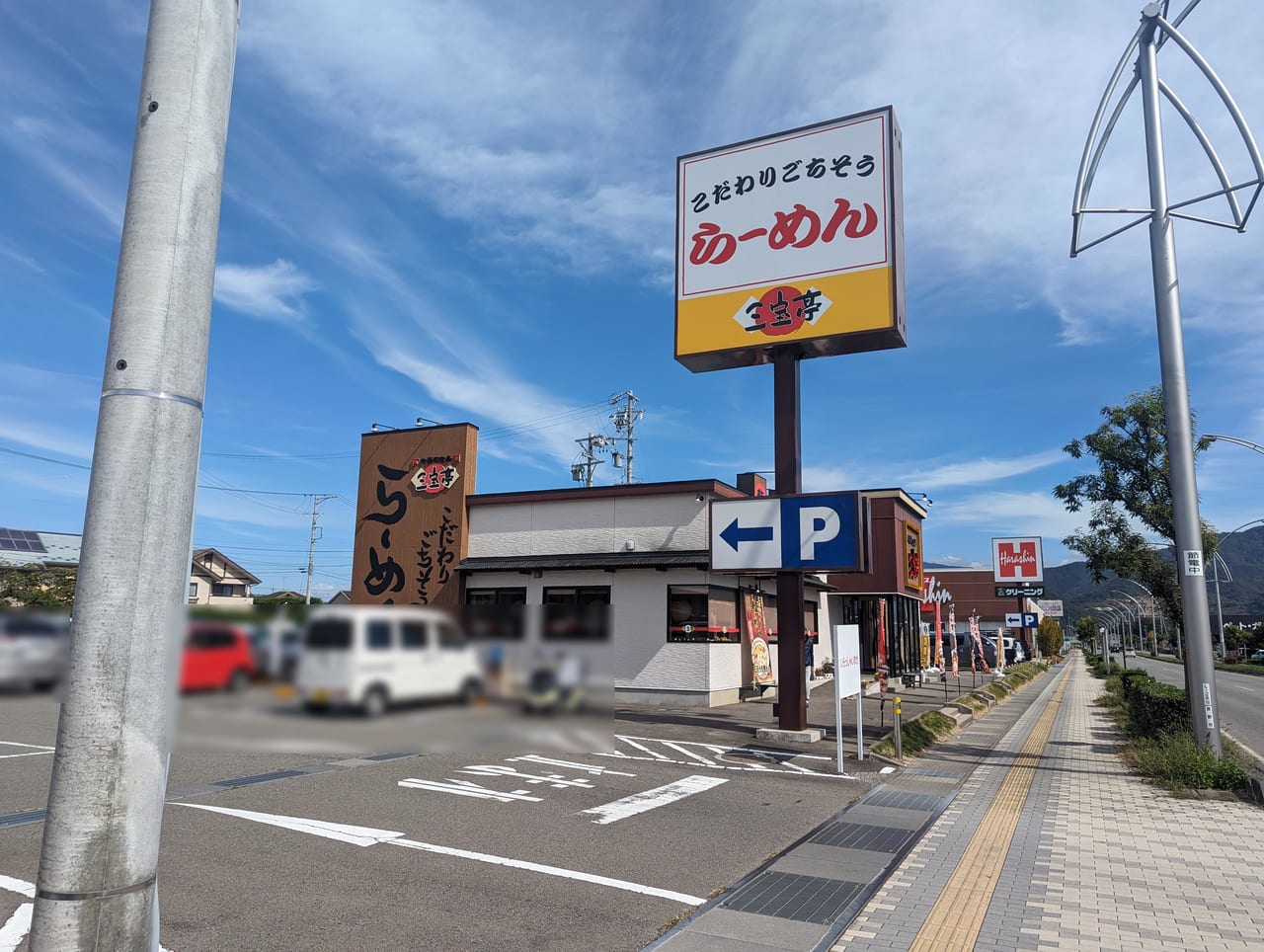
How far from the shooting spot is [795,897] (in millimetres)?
6812

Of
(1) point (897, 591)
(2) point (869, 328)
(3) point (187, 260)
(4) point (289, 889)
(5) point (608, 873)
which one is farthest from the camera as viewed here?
(1) point (897, 591)

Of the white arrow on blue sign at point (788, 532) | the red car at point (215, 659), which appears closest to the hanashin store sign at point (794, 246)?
the white arrow on blue sign at point (788, 532)

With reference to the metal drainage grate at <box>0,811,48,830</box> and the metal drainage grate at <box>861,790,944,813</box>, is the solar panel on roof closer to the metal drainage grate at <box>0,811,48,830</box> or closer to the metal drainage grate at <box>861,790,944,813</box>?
the metal drainage grate at <box>0,811,48,830</box>

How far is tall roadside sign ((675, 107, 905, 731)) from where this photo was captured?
1533 centimetres

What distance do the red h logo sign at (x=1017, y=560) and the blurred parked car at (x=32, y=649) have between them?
4980cm

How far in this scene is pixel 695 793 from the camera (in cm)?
1090

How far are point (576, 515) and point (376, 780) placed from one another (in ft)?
40.1

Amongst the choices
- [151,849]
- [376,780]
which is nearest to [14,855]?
[376,780]

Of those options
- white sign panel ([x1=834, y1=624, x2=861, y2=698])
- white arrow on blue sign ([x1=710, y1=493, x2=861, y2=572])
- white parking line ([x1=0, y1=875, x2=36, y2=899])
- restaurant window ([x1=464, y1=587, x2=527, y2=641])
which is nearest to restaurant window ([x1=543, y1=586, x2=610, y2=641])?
restaurant window ([x1=464, y1=587, x2=527, y2=641])

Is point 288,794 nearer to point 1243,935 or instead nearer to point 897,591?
point 1243,935

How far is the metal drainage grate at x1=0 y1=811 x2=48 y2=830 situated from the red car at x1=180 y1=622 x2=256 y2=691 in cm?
929

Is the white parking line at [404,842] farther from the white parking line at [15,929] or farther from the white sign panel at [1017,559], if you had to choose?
the white sign panel at [1017,559]

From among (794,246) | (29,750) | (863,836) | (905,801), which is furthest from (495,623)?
(794,246)

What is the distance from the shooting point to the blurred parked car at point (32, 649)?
144 centimetres
